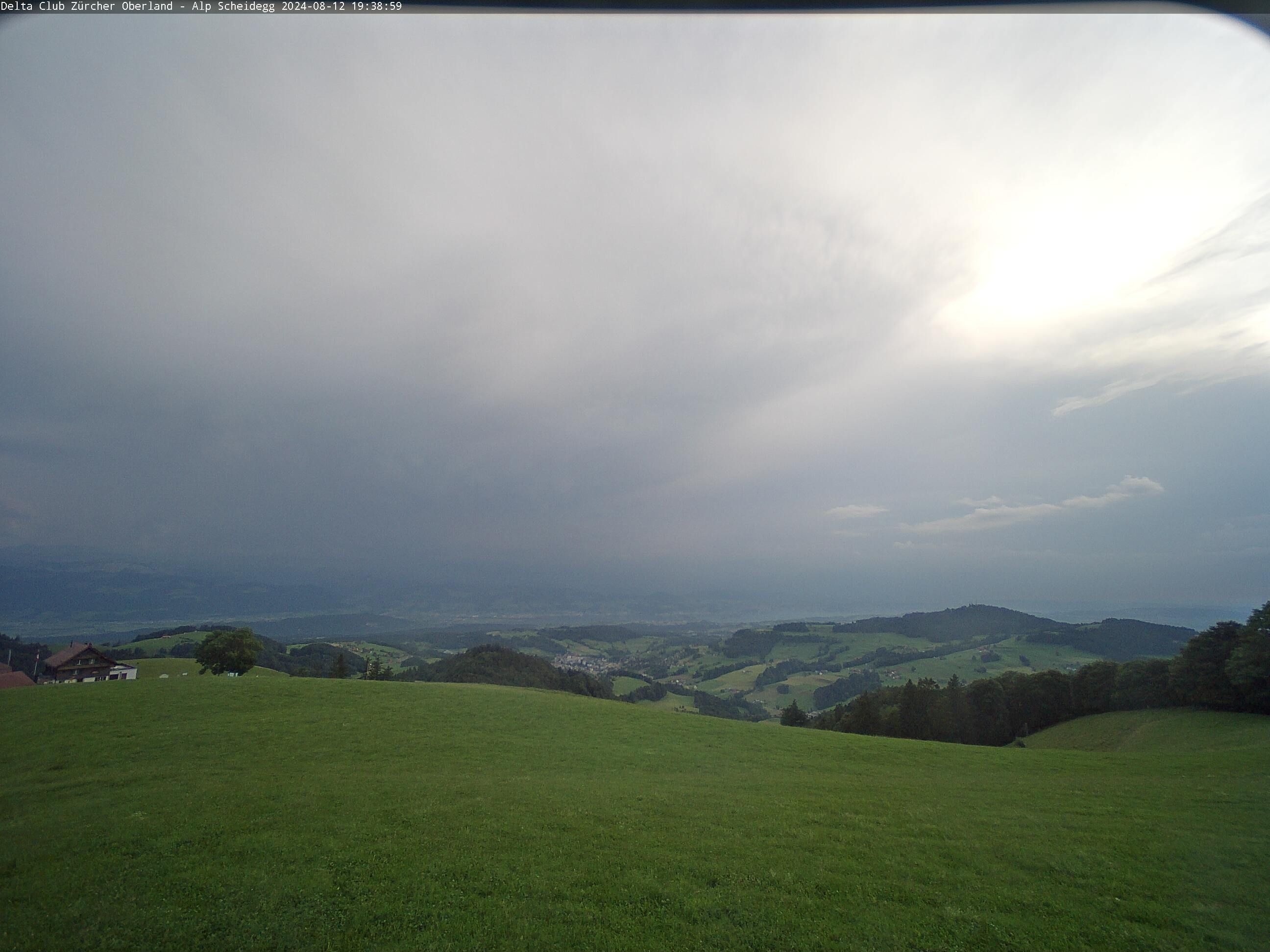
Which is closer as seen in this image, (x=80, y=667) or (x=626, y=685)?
(x=80, y=667)

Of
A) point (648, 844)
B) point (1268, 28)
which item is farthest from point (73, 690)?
point (1268, 28)

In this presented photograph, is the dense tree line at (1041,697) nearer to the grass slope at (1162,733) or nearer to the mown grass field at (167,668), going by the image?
the grass slope at (1162,733)

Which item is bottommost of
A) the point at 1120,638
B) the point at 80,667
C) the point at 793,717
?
the point at 793,717

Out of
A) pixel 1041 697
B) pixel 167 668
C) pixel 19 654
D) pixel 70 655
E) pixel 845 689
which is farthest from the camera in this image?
pixel 845 689

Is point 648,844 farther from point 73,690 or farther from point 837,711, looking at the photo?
point 837,711

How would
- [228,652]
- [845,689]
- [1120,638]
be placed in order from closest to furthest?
[228,652]
[845,689]
[1120,638]

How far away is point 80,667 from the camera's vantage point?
1972 inches

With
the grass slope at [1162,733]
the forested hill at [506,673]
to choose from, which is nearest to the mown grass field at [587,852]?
the grass slope at [1162,733]

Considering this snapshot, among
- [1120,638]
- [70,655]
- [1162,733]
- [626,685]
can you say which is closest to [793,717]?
[1162,733]

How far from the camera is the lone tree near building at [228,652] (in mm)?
51250

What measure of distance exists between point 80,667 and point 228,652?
14268 mm

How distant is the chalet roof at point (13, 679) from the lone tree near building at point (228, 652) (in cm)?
1169

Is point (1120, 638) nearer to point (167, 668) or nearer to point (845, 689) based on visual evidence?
point (845, 689)

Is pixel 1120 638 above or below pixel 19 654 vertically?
above
